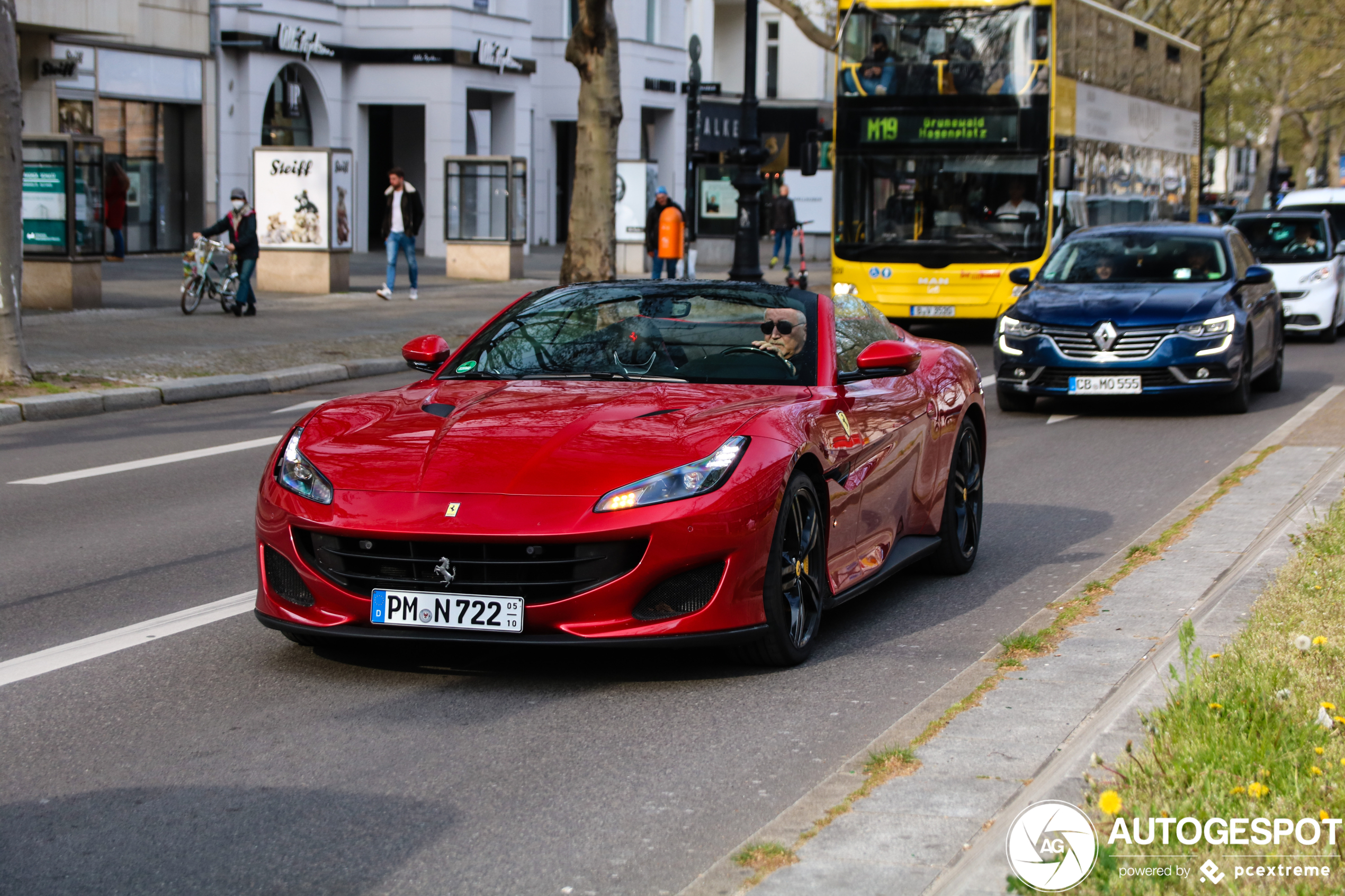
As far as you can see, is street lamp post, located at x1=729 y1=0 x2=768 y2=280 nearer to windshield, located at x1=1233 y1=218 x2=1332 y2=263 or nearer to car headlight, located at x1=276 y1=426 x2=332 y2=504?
windshield, located at x1=1233 y1=218 x2=1332 y2=263

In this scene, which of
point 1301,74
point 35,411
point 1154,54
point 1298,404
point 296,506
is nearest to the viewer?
point 296,506

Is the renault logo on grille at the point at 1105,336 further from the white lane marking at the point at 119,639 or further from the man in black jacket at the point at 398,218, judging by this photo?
the man in black jacket at the point at 398,218

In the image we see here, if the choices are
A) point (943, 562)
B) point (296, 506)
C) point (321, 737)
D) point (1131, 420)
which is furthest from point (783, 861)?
point (1131, 420)

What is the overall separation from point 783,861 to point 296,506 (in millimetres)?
2468

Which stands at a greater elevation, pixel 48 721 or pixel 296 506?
pixel 296 506

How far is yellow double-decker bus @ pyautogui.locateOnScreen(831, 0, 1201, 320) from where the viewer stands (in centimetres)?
2072

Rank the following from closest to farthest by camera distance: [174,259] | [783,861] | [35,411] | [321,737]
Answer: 1. [783,861]
2. [321,737]
3. [35,411]
4. [174,259]

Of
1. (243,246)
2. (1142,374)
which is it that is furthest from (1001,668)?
(243,246)

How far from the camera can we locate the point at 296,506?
5.71m

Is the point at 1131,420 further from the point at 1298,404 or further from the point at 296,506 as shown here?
the point at 296,506

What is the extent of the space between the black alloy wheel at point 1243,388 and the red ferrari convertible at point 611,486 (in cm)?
845

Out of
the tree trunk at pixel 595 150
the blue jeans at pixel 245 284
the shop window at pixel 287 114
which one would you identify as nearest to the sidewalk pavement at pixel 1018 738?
the tree trunk at pixel 595 150

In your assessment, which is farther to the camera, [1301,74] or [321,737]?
[1301,74]

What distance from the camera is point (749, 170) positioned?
25.2 metres
